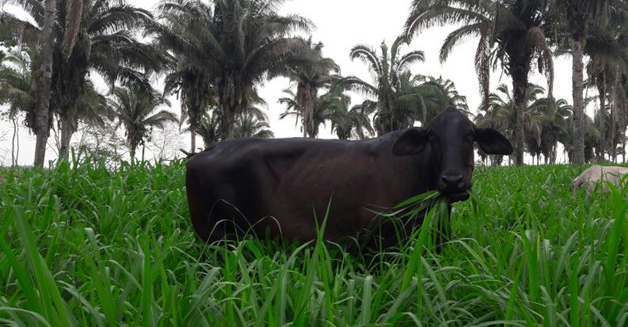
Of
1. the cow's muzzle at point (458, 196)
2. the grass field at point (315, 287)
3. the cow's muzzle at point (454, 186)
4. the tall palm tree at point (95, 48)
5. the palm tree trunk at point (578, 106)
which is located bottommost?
the grass field at point (315, 287)

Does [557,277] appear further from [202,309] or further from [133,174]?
[133,174]

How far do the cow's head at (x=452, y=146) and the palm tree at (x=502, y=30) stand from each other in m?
15.4

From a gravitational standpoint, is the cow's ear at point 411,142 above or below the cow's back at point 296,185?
above

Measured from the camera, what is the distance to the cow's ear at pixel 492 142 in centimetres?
328

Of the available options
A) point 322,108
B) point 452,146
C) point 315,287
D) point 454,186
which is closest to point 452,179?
point 454,186

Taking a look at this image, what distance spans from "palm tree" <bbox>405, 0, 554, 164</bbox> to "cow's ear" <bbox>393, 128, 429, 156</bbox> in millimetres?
15581

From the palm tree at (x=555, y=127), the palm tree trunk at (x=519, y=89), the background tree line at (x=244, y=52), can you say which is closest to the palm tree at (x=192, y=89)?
the background tree line at (x=244, y=52)

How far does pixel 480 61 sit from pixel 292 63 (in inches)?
348

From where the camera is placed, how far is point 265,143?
3.74 m

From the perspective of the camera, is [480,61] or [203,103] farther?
[203,103]

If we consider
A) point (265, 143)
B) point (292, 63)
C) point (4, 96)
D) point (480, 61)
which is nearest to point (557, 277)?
point (265, 143)

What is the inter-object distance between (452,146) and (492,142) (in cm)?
52

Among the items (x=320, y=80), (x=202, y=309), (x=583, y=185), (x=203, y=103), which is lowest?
(x=202, y=309)

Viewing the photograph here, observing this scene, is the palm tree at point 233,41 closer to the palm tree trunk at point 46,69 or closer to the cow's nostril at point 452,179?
the palm tree trunk at point 46,69
